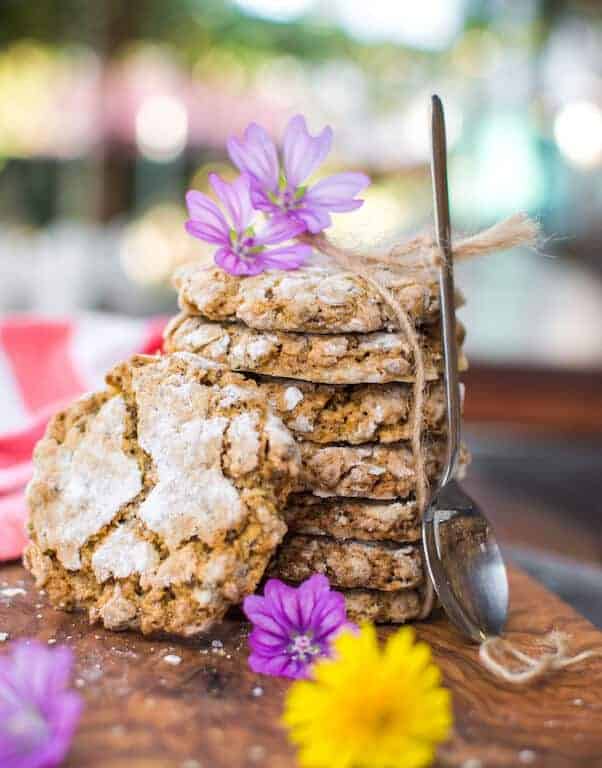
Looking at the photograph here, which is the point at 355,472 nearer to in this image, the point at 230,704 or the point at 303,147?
the point at 230,704

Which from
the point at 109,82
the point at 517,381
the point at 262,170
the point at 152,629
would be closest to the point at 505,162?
the point at 517,381

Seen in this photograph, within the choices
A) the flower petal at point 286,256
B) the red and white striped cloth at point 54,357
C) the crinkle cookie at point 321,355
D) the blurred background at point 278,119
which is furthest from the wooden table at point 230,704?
the blurred background at point 278,119

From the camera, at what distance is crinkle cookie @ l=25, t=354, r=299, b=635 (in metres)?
0.83

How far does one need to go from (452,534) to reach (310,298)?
0.93 ft

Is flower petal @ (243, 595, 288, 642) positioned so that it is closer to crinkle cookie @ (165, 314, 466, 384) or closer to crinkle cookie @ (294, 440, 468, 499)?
crinkle cookie @ (294, 440, 468, 499)

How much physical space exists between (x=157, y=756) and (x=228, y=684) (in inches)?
5.4

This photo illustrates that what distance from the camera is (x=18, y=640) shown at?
0.88 meters

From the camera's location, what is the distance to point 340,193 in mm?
968

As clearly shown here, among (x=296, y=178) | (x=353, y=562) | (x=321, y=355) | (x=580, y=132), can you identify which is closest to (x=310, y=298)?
(x=321, y=355)

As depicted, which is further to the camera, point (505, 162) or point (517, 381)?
point (505, 162)

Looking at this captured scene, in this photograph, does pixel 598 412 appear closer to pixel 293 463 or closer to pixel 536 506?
pixel 536 506

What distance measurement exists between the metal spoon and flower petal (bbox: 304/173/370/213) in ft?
0.30

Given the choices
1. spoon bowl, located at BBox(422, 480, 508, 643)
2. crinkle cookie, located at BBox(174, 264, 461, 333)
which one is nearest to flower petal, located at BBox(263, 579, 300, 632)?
spoon bowl, located at BBox(422, 480, 508, 643)

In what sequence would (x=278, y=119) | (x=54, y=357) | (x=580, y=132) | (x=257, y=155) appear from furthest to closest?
(x=278, y=119), (x=580, y=132), (x=54, y=357), (x=257, y=155)
